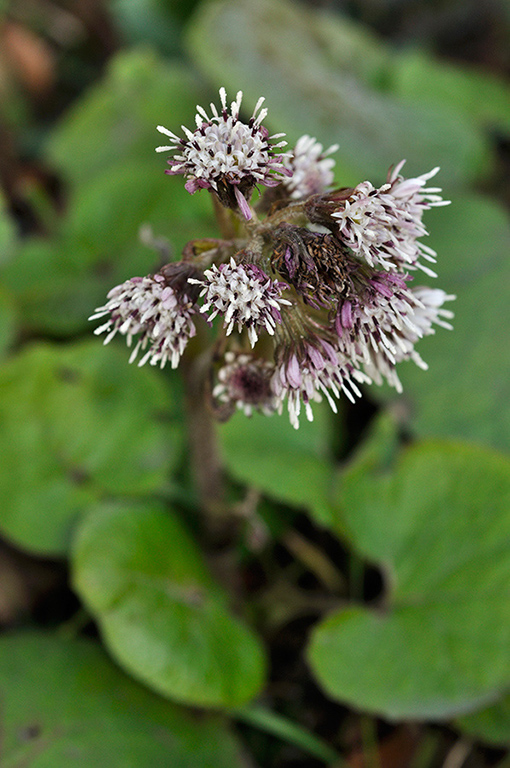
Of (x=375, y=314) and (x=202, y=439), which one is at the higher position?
(x=375, y=314)

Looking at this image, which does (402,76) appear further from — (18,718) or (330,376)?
(18,718)

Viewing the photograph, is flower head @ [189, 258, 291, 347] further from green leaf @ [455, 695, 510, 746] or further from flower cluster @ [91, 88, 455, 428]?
green leaf @ [455, 695, 510, 746]

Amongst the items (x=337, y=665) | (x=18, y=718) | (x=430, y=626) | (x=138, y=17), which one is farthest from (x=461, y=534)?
(x=138, y=17)

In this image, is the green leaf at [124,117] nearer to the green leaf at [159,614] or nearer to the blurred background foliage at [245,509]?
the blurred background foliage at [245,509]

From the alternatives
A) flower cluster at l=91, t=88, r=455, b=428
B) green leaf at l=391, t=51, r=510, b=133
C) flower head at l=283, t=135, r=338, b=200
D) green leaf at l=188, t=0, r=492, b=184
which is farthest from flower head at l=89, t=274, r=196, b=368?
green leaf at l=391, t=51, r=510, b=133

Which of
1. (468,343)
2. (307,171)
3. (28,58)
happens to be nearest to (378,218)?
(307,171)

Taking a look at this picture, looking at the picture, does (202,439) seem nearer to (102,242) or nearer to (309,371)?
(309,371)
